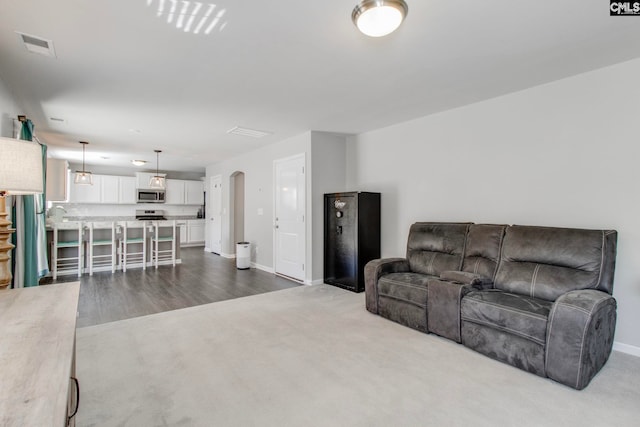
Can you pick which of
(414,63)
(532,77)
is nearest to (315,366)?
(414,63)

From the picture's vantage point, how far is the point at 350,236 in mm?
4562

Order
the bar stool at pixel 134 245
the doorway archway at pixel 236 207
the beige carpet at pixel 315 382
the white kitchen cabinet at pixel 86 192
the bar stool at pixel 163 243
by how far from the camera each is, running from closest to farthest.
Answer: the beige carpet at pixel 315 382 → the bar stool at pixel 134 245 → the bar stool at pixel 163 243 → the doorway archway at pixel 236 207 → the white kitchen cabinet at pixel 86 192

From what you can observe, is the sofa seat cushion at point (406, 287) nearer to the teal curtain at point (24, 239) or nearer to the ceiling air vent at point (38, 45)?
the ceiling air vent at point (38, 45)

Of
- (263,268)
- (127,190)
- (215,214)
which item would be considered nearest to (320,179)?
(263,268)

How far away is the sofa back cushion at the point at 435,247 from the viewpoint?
3422mm

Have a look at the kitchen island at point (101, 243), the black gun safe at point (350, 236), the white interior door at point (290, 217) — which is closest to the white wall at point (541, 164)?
the black gun safe at point (350, 236)

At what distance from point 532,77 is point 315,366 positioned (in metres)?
3.27

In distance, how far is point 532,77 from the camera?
9.59ft

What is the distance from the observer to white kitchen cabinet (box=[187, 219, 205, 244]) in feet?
32.1

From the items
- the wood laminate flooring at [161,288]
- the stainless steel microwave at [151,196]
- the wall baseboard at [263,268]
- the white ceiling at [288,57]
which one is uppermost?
the white ceiling at [288,57]

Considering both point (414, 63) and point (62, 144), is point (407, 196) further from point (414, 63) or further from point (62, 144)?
point (62, 144)

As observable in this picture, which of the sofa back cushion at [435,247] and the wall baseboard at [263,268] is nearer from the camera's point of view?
the sofa back cushion at [435,247]

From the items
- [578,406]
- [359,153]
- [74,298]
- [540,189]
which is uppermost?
[359,153]
